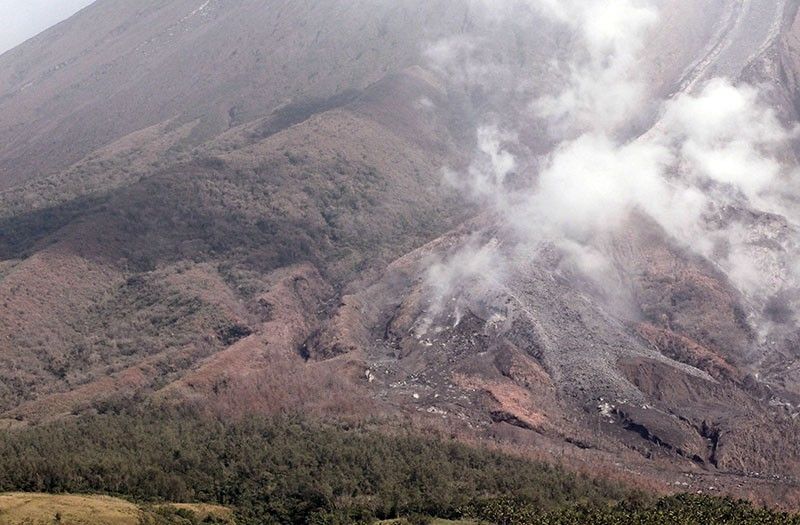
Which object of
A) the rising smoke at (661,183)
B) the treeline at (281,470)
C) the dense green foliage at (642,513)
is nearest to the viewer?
the dense green foliage at (642,513)

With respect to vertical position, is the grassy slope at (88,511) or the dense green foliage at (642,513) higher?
the grassy slope at (88,511)

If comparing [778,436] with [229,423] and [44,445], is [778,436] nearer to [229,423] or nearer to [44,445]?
[229,423]

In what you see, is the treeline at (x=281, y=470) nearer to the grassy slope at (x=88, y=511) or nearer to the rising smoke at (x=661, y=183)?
the grassy slope at (x=88, y=511)

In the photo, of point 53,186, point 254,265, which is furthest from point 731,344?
point 53,186

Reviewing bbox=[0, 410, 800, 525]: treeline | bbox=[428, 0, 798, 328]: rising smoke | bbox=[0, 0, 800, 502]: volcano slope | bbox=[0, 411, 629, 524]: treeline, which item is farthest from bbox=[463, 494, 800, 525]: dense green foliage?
bbox=[428, 0, 798, 328]: rising smoke

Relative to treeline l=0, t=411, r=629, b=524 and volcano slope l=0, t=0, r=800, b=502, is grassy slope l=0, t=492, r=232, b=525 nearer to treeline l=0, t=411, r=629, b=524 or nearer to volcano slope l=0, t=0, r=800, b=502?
treeline l=0, t=411, r=629, b=524

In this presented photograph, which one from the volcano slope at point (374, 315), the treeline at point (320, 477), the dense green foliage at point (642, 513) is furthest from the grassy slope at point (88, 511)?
the volcano slope at point (374, 315)

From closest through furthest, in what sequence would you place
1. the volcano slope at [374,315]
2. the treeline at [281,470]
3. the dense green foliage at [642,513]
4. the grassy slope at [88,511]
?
the grassy slope at [88,511]
the dense green foliage at [642,513]
the treeline at [281,470]
the volcano slope at [374,315]
